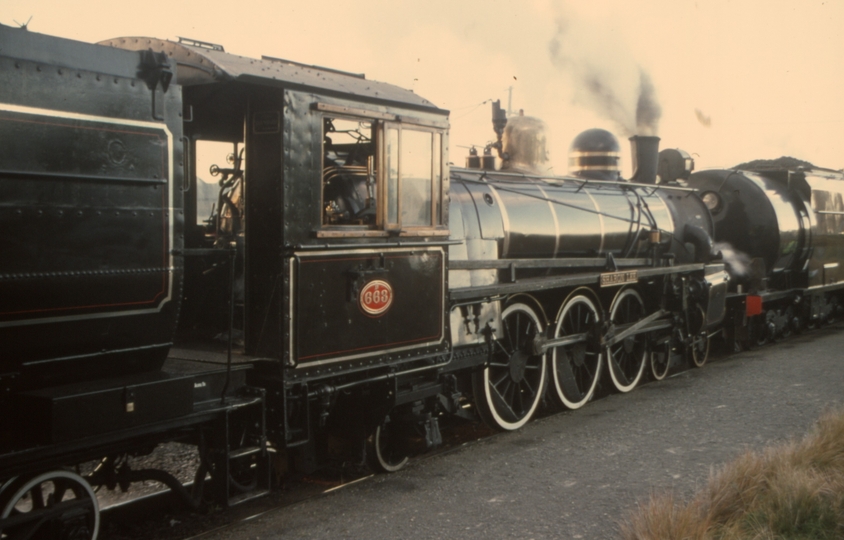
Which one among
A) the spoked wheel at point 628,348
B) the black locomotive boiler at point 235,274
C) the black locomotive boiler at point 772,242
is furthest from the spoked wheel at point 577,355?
the black locomotive boiler at point 772,242

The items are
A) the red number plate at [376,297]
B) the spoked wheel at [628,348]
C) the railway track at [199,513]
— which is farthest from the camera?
the spoked wheel at [628,348]

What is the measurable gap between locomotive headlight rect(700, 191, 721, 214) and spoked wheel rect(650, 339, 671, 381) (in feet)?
11.7

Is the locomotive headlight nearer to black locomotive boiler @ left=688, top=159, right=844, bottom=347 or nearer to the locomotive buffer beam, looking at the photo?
black locomotive boiler @ left=688, top=159, right=844, bottom=347

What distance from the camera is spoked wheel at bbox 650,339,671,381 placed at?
10.2 metres

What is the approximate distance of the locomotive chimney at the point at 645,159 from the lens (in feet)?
37.5

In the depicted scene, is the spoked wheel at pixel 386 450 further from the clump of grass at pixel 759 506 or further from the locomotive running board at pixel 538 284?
the clump of grass at pixel 759 506

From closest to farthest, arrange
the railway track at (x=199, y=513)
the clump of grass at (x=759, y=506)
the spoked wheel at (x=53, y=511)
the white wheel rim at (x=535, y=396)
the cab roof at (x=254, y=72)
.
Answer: the spoked wheel at (x=53, y=511) → the clump of grass at (x=759, y=506) → the cab roof at (x=254, y=72) → the railway track at (x=199, y=513) → the white wheel rim at (x=535, y=396)

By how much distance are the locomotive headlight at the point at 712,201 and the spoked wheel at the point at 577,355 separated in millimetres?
5075

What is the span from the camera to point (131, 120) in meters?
4.19

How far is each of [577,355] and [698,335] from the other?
296 cm

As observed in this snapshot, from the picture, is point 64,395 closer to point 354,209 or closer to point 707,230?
point 354,209

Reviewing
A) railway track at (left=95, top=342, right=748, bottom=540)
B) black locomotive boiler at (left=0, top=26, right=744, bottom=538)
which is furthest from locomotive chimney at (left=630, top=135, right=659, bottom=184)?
railway track at (left=95, top=342, right=748, bottom=540)

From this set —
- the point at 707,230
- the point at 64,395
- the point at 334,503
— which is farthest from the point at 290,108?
the point at 707,230

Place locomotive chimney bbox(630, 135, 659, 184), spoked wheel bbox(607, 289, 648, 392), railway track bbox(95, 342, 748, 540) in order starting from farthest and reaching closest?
1. locomotive chimney bbox(630, 135, 659, 184)
2. spoked wheel bbox(607, 289, 648, 392)
3. railway track bbox(95, 342, 748, 540)
